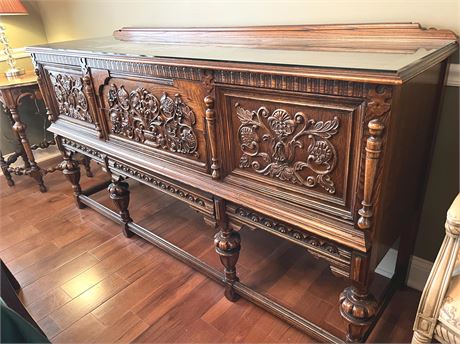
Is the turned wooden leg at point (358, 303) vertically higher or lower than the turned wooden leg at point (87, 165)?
higher

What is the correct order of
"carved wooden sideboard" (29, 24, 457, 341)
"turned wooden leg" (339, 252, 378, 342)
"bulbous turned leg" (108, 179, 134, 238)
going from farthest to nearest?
"bulbous turned leg" (108, 179, 134, 238) < "turned wooden leg" (339, 252, 378, 342) < "carved wooden sideboard" (29, 24, 457, 341)

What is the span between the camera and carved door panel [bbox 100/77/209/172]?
4.18ft

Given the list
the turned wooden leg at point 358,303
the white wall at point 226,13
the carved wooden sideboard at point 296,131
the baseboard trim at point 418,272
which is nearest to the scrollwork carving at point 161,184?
the carved wooden sideboard at point 296,131

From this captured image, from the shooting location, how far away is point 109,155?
181cm

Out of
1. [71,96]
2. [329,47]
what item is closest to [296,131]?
[329,47]

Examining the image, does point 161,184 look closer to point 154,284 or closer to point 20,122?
point 154,284

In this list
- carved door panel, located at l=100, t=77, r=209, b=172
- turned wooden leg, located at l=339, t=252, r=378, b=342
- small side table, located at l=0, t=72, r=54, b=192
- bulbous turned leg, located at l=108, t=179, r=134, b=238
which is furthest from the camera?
small side table, located at l=0, t=72, r=54, b=192

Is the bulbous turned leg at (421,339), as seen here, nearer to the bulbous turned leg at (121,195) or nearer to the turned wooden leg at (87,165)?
the bulbous turned leg at (121,195)

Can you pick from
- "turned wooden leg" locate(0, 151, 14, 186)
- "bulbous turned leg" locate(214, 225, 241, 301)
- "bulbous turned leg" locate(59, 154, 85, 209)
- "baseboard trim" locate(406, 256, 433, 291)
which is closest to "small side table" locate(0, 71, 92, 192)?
"turned wooden leg" locate(0, 151, 14, 186)

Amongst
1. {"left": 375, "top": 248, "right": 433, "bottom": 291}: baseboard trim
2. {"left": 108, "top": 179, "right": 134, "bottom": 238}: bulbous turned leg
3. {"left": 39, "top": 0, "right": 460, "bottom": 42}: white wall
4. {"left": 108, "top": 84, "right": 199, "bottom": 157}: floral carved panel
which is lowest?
{"left": 375, "top": 248, "right": 433, "bottom": 291}: baseboard trim

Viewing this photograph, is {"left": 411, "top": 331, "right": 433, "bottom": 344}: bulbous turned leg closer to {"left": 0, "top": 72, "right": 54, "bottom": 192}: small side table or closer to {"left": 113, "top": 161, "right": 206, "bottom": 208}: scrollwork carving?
{"left": 113, "top": 161, "right": 206, "bottom": 208}: scrollwork carving

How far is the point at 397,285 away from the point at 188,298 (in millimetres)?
962

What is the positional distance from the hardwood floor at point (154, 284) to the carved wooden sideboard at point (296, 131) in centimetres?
12

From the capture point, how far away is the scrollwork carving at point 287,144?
98 cm
